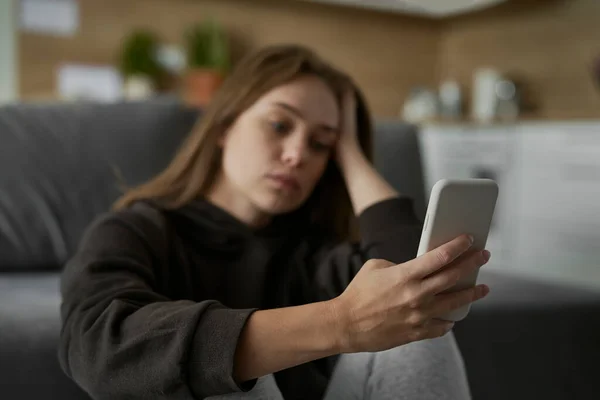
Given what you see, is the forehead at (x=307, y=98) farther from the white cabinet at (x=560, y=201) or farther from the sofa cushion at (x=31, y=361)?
the white cabinet at (x=560, y=201)

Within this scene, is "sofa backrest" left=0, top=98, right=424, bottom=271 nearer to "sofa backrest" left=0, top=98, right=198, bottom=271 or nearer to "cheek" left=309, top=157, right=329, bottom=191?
"sofa backrest" left=0, top=98, right=198, bottom=271

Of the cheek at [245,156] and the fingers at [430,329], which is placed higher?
the cheek at [245,156]

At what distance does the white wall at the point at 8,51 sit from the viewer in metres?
3.07

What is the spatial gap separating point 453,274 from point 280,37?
3410mm

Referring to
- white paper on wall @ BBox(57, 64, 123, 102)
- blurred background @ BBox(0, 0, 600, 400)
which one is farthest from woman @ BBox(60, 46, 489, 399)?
white paper on wall @ BBox(57, 64, 123, 102)

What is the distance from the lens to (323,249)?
1.05 m

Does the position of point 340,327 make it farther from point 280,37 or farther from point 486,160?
point 280,37

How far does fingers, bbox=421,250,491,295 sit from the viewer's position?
0.59 m

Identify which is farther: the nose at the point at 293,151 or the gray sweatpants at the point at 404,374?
the nose at the point at 293,151

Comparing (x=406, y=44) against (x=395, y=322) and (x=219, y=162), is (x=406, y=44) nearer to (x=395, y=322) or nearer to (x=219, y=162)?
(x=219, y=162)

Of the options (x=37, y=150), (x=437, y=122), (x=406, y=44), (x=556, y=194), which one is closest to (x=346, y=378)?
(x=37, y=150)

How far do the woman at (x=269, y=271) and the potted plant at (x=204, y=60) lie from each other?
7.64ft

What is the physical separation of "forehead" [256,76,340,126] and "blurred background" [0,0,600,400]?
498mm

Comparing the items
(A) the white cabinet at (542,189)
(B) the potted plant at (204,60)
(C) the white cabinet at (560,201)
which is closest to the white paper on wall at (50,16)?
(B) the potted plant at (204,60)
